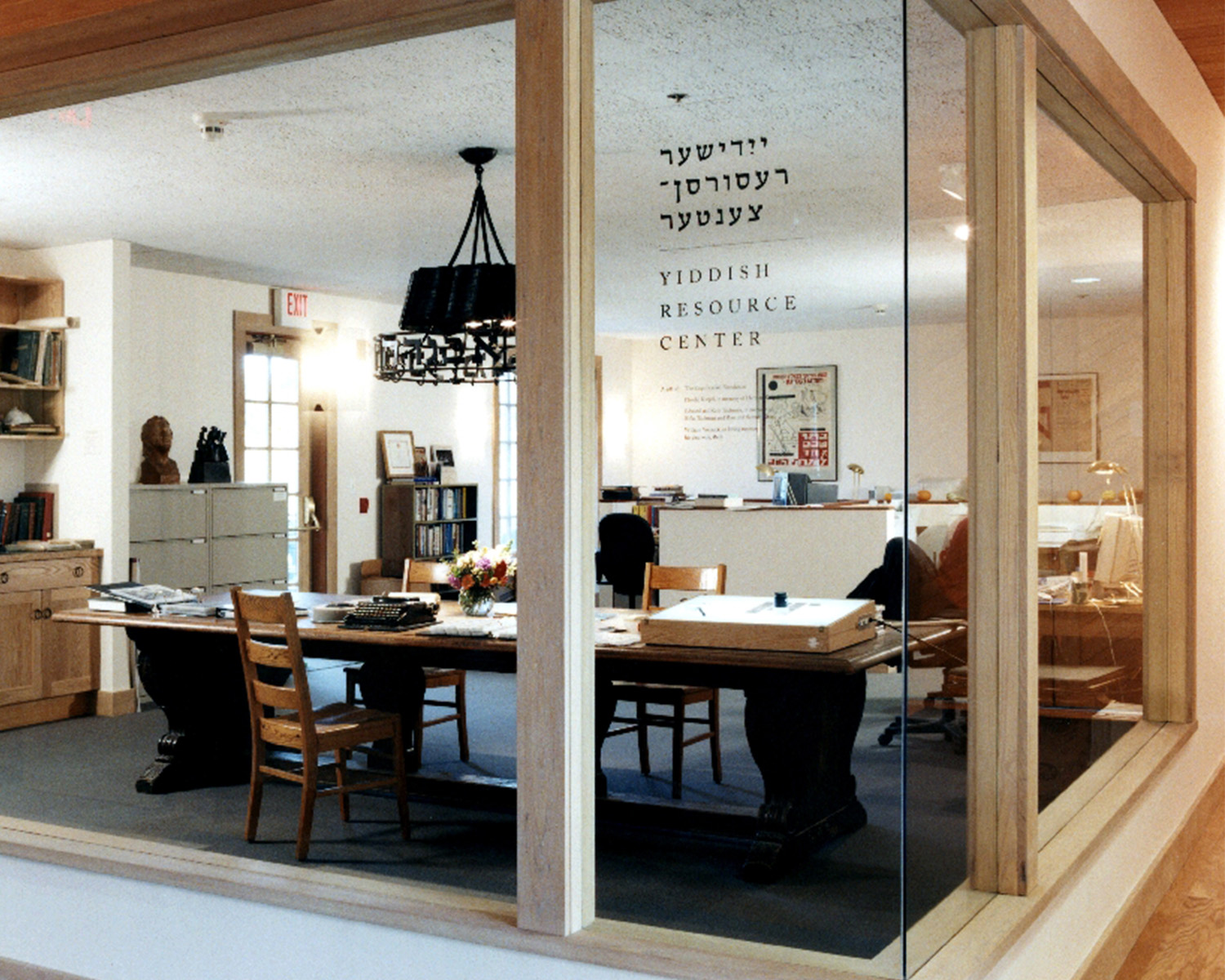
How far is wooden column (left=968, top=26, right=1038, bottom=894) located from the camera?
9.12 ft

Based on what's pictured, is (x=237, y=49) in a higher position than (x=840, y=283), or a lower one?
higher

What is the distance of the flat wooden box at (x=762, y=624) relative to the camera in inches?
99.6

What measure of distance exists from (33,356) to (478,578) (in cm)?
220

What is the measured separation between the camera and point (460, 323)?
14.9ft

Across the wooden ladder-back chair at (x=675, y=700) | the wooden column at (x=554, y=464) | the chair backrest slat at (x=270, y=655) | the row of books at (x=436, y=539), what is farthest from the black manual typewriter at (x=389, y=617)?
the wooden column at (x=554, y=464)

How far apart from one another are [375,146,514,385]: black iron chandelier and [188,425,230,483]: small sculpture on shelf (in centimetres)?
95

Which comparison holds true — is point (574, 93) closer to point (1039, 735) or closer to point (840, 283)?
point (840, 283)

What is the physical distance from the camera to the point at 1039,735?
3012 mm

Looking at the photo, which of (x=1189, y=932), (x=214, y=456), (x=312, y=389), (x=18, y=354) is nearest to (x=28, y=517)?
(x=18, y=354)

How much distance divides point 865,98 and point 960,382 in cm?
62

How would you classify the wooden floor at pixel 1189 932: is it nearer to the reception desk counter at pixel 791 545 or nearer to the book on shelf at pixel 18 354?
the reception desk counter at pixel 791 545

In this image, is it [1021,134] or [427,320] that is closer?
[1021,134]

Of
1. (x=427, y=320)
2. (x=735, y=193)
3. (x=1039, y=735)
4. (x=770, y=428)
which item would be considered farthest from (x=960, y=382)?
(x=427, y=320)

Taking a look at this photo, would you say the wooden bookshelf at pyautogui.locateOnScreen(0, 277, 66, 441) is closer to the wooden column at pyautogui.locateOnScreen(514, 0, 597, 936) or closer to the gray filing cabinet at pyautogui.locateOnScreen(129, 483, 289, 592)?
the gray filing cabinet at pyautogui.locateOnScreen(129, 483, 289, 592)
